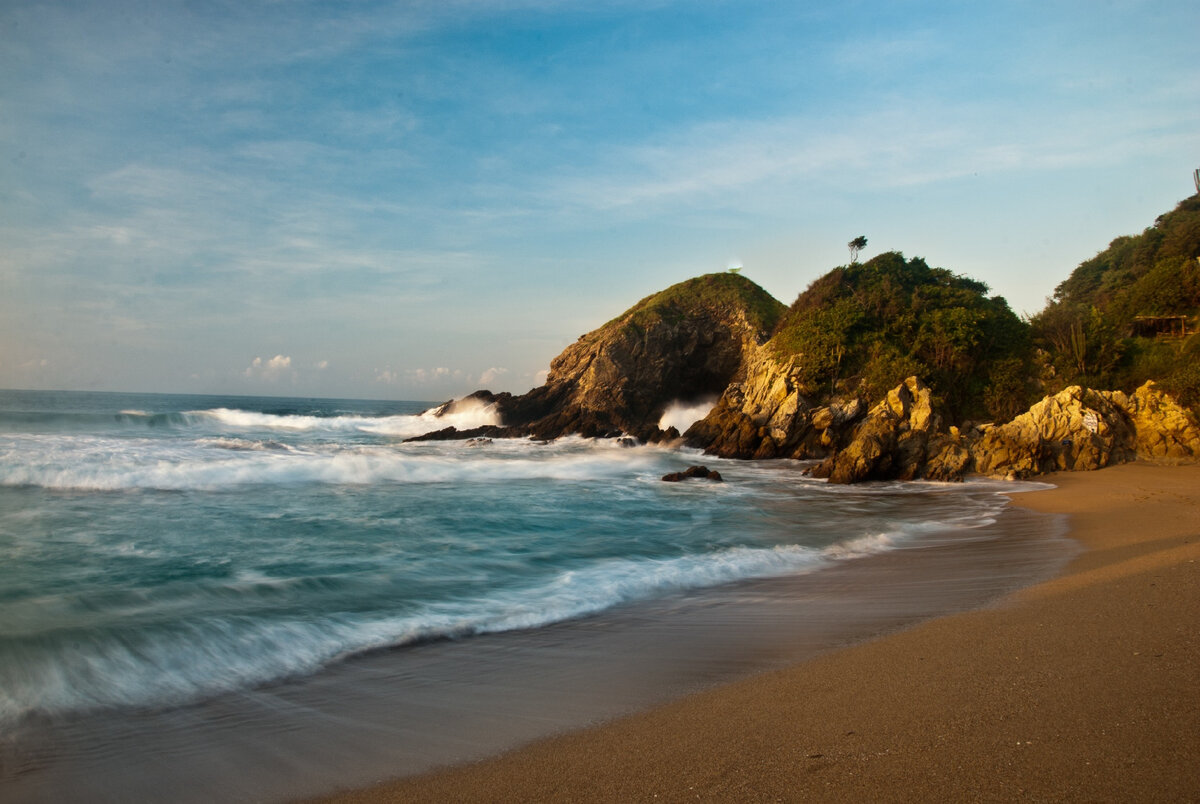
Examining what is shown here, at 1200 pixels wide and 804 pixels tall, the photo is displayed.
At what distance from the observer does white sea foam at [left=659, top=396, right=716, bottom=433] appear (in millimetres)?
36781

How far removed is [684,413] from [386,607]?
3183 cm

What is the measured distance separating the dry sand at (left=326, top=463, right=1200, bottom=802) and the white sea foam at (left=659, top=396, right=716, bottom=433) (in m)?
31.1

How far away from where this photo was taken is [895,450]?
19016 mm

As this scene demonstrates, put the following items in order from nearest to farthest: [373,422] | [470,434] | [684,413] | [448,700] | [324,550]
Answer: [448,700], [324,550], [470,434], [684,413], [373,422]

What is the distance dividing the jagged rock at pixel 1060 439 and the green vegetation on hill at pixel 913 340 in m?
5.14

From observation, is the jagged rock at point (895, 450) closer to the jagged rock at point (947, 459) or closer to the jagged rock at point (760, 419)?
the jagged rock at point (947, 459)

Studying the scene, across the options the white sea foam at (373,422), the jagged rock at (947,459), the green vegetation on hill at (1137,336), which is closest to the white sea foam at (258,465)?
the jagged rock at (947,459)

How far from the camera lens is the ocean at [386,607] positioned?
12.7 feet

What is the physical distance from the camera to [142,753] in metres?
3.77

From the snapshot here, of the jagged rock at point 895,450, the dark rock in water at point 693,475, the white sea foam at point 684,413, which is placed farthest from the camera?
the white sea foam at point 684,413

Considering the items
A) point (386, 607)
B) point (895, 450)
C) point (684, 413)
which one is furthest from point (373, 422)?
point (386, 607)

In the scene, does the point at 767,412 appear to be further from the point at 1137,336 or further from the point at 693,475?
the point at 1137,336

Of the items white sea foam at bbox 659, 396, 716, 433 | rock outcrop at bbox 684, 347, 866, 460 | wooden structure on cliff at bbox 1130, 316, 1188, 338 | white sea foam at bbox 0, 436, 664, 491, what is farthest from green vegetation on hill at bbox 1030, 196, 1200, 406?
white sea foam at bbox 659, 396, 716, 433

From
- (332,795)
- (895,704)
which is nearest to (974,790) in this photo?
(895,704)
